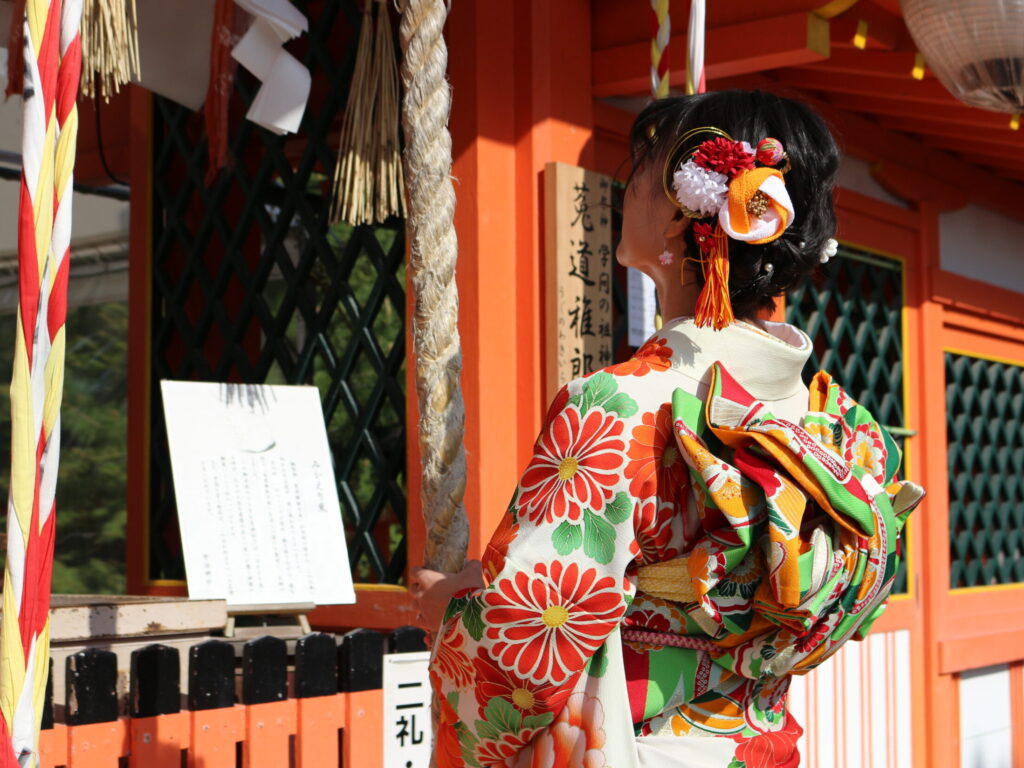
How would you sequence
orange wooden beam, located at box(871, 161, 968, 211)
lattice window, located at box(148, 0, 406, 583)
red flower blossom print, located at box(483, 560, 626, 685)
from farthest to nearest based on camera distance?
1. orange wooden beam, located at box(871, 161, 968, 211)
2. lattice window, located at box(148, 0, 406, 583)
3. red flower blossom print, located at box(483, 560, 626, 685)

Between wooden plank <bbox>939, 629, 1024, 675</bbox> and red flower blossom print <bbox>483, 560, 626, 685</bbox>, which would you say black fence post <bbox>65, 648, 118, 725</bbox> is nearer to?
red flower blossom print <bbox>483, 560, 626, 685</bbox>

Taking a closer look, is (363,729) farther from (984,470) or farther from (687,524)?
(984,470)

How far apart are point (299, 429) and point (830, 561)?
2.08m

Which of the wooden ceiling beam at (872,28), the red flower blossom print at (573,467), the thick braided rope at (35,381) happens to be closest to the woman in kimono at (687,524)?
the red flower blossom print at (573,467)

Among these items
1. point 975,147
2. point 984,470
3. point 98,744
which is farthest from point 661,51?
point 984,470

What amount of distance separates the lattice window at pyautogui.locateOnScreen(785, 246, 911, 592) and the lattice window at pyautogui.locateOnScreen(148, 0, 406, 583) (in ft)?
5.77

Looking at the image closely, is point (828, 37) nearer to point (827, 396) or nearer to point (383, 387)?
point (383, 387)

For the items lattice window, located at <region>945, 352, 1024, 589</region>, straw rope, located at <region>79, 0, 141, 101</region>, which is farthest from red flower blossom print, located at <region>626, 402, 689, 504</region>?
lattice window, located at <region>945, 352, 1024, 589</region>

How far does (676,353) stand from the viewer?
1.72 meters

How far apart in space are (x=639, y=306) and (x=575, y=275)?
1.36 ft

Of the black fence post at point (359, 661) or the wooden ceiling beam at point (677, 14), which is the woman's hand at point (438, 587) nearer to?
the black fence post at point (359, 661)

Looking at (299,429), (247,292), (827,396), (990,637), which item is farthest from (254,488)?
(990,637)

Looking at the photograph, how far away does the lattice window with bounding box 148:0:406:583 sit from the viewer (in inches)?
145

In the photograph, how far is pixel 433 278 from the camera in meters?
1.81
